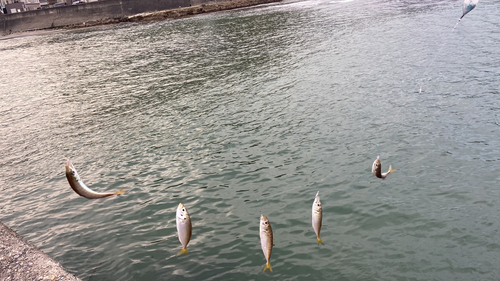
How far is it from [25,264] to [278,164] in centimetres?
685

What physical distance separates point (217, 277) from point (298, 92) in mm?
11753

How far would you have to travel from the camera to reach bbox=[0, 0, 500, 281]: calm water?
312 inches

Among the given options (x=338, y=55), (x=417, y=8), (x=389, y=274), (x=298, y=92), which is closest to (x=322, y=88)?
(x=298, y=92)

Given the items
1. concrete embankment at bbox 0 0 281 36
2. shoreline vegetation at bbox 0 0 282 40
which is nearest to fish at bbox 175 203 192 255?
shoreline vegetation at bbox 0 0 282 40

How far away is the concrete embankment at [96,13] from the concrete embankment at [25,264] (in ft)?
236

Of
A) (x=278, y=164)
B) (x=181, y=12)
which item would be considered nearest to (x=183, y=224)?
(x=278, y=164)

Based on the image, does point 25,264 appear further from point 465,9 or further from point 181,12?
point 181,12

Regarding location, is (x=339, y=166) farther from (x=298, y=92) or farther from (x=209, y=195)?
(x=298, y=92)

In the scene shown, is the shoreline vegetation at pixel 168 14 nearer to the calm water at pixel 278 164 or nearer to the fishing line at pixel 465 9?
the calm water at pixel 278 164

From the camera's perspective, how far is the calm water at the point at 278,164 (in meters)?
7.92

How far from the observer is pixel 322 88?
17.9m

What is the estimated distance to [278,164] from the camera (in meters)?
11.6

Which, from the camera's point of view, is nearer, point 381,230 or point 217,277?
point 217,277

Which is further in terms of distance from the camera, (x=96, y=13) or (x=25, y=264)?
(x=96, y=13)
